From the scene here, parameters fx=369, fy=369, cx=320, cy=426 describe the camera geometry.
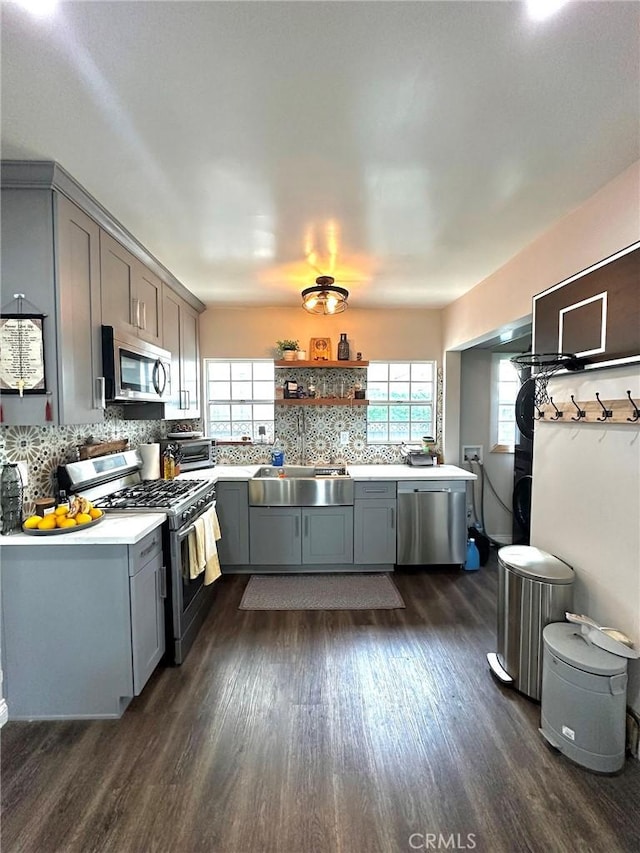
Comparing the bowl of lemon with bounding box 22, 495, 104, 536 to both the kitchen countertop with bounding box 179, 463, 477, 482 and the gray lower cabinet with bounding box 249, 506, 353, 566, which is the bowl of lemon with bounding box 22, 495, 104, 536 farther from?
the gray lower cabinet with bounding box 249, 506, 353, 566

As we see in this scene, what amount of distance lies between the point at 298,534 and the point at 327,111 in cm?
301

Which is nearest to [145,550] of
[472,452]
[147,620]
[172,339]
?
[147,620]

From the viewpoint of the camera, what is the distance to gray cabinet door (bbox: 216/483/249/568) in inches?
134

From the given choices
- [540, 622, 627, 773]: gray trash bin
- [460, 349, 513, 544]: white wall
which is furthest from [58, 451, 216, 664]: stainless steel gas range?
[460, 349, 513, 544]: white wall

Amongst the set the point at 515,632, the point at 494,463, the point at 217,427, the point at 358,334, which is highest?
the point at 358,334

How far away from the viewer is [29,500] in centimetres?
204

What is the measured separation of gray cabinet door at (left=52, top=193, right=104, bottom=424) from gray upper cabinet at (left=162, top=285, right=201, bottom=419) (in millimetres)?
1002

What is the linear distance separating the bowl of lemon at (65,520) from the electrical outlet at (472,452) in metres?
3.57

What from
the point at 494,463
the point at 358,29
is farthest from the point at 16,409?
the point at 494,463

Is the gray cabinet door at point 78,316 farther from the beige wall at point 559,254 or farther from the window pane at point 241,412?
the beige wall at point 559,254

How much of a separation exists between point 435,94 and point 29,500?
266 centimetres

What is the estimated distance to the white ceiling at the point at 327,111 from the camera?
106 centimetres

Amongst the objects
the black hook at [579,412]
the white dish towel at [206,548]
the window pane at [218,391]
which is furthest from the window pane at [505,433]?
the white dish towel at [206,548]

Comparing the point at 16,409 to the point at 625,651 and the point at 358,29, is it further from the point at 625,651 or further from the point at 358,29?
the point at 625,651
